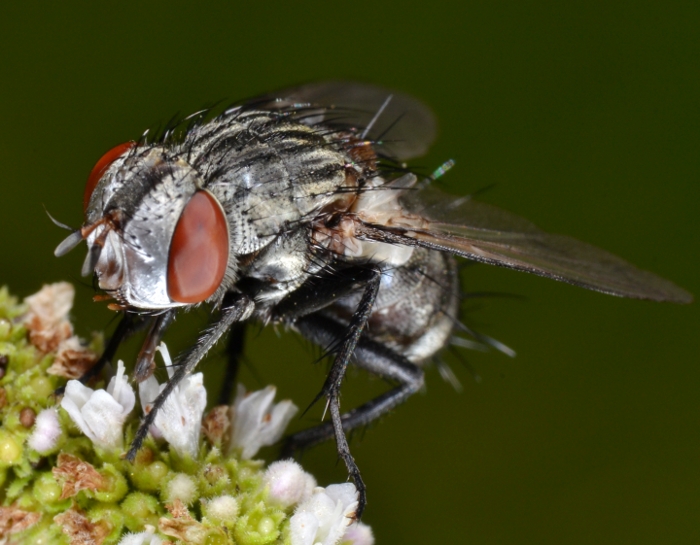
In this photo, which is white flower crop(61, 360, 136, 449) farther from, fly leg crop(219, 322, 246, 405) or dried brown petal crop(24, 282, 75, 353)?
fly leg crop(219, 322, 246, 405)

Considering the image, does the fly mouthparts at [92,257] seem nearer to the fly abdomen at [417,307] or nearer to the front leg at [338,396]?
the front leg at [338,396]

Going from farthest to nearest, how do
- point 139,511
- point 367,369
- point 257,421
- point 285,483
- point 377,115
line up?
point 377,115, point 367,369, point 257,421, point 285,483, point 139,511

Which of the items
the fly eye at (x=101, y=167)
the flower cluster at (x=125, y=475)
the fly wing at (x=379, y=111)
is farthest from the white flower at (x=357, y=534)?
the fly wing at (x=379, y=111)

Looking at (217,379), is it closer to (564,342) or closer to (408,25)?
(564,342)

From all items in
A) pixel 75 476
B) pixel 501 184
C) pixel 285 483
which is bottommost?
pixel 501 184

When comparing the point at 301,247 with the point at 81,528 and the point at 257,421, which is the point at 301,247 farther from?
the point at 81,528

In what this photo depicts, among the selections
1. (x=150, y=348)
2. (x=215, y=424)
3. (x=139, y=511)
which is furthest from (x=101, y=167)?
(x=139, y=511)

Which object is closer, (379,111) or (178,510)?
(178,510)

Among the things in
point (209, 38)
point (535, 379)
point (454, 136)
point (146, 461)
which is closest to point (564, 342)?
point (535, 379)
